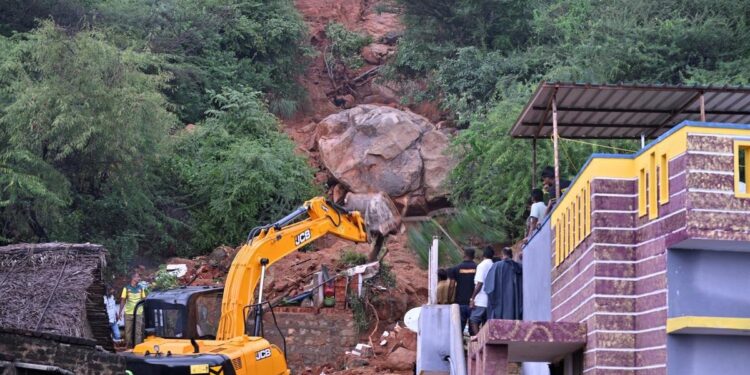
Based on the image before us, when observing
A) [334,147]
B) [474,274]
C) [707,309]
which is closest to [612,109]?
[474,274]

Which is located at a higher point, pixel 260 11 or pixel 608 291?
pixel 260 11

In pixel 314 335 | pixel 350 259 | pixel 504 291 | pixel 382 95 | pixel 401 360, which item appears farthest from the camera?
pixel 382 95

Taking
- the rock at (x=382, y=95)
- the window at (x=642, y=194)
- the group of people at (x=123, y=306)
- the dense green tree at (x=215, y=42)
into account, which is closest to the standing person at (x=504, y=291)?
the window at (x=642, y=194)

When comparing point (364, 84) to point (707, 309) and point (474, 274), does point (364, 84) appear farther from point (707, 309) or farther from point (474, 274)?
point (707, 309)

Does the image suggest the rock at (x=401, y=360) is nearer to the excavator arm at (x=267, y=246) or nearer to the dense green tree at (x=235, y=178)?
the excavator arm at (x=267, y=246)

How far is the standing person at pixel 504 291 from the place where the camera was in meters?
16.8

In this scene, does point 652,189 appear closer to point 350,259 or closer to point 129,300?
point 129,300

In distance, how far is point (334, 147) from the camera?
35.1 meters

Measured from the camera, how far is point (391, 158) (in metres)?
34.3

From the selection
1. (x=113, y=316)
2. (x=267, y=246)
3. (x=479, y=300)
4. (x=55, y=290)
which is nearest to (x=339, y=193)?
(x=113, y=316)

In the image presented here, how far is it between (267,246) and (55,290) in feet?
12.8

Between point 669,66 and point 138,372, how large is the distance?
56.3ft

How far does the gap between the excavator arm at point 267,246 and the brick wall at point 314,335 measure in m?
2.14

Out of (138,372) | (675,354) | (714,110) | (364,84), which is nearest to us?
(675,354)
